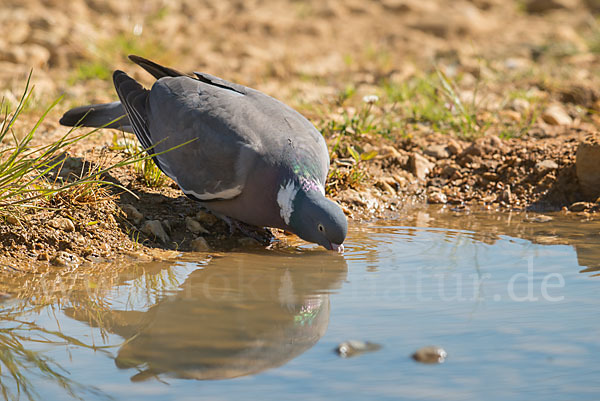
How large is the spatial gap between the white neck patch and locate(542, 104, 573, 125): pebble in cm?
328

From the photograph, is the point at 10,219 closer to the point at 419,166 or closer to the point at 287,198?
the point at 287,198

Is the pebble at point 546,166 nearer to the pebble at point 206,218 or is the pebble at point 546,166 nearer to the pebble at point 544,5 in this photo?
the pebble at point 206,218

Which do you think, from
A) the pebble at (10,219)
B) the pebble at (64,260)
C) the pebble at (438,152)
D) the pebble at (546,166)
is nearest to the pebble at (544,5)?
the pebble at (438,152)

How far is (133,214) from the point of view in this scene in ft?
14.6

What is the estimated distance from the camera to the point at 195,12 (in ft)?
33.0

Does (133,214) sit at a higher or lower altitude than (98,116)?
lower

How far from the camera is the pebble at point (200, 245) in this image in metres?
4.35

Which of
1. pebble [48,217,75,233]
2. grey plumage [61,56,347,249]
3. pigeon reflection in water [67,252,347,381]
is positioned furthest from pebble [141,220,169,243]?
pigeon reflection in water [67,252,347,381]

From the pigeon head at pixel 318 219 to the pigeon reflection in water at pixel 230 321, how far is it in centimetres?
15

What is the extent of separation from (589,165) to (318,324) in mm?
3001

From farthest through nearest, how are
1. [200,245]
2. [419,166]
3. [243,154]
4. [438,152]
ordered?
[438,152] < [419,166] < [200,245] < [243,154]

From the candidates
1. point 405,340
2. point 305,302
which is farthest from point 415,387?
point 305,302

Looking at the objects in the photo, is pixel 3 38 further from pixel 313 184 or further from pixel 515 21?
pixel 515 21

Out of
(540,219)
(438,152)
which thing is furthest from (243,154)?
(438,152)
